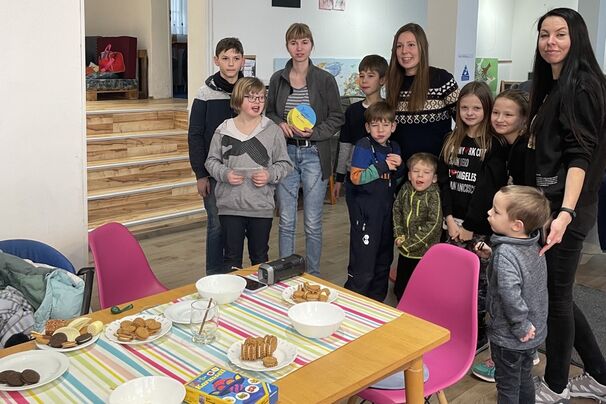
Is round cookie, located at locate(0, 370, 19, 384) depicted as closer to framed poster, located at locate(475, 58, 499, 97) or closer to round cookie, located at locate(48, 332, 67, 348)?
round cookie, located at locate(48, 332, 67, 348)

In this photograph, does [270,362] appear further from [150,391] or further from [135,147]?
[135,147]

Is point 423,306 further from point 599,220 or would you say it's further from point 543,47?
point 599,220

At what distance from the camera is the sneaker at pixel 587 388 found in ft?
8.76

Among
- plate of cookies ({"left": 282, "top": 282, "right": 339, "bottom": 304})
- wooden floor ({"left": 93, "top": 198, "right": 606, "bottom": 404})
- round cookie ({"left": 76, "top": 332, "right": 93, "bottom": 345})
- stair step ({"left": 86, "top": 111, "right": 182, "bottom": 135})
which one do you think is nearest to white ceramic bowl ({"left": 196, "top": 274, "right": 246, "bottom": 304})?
plate of cookies ({"left": 282, "top": 282, "right": 339, "bottom": 304})

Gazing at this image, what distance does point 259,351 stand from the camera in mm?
1563

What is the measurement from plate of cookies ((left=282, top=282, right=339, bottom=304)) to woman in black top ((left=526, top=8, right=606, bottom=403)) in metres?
0.83

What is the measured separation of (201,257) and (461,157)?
228cm

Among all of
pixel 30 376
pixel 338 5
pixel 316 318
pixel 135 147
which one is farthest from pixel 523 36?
pixel 30 376

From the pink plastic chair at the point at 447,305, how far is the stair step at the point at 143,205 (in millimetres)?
3375

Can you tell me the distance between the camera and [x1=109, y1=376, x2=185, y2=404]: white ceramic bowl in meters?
1.37

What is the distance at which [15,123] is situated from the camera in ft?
8.76

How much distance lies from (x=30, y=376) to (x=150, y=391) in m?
0.29

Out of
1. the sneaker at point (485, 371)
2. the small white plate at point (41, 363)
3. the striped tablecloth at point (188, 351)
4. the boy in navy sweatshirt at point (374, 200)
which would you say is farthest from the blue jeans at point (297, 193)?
the small white plate at point (41, 363)

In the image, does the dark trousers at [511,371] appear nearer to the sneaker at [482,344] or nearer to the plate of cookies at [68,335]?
the sneaker at [482,344]
